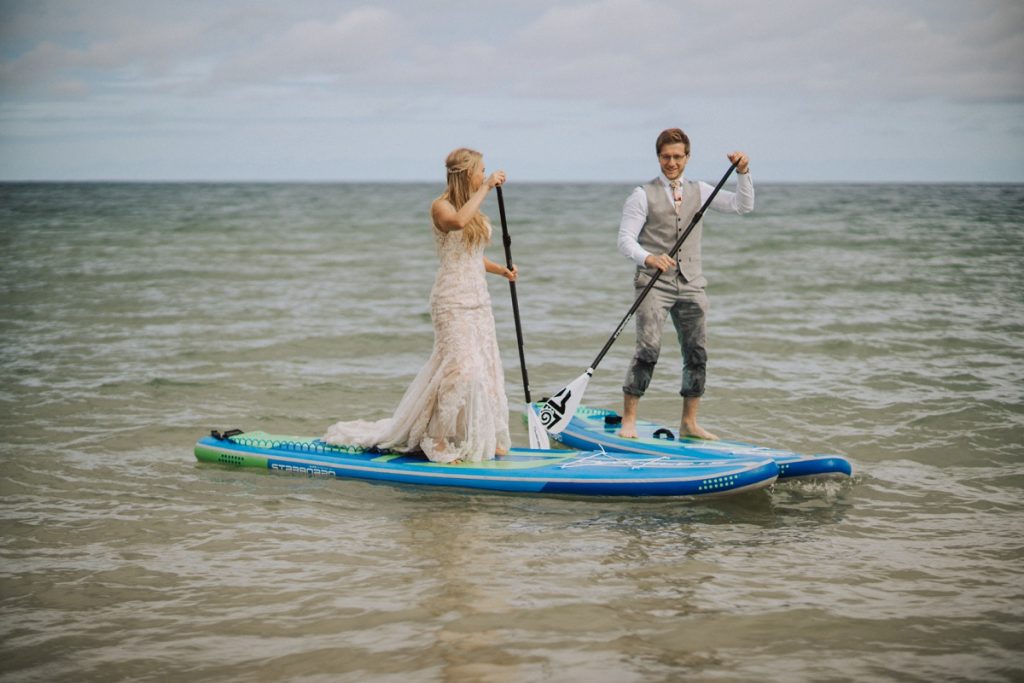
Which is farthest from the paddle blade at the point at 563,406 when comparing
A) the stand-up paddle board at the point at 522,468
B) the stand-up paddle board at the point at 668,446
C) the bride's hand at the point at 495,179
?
the bride's hand at the point at 495,179

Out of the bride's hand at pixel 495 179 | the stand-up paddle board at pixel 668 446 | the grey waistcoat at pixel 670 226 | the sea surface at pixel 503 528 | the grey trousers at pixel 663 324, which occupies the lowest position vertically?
the sea surface at pixel 503 528

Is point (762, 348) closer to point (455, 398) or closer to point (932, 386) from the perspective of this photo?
point (932, 386)

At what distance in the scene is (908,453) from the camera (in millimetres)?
7480

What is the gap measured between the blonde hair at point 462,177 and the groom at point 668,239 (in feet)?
3.94

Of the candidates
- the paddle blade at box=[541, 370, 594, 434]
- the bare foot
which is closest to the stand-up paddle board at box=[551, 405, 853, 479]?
the bare foot

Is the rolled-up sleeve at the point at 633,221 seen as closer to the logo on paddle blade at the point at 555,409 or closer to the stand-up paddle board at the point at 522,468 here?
the logo on paddle blade at the point at 555,409

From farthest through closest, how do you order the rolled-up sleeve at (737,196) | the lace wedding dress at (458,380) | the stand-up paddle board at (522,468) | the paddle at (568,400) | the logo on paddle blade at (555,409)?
the logo on paddle blade at (555,409), the paddle at (568,400), the rolled-up sleeve at (737,196), the lace wedding dress at (458,380), the stand-up paddle board at (522,468)

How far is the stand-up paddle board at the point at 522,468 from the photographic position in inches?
240

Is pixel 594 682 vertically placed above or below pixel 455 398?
below

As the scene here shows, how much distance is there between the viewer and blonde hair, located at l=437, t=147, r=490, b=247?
6.26 meters

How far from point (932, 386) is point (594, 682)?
23.8ft

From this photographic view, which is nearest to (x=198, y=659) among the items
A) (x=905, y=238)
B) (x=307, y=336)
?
(x=307, y=336)

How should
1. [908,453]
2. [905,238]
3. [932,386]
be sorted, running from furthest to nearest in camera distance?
1. [905,238]
2. [932,386]
3. [908,453]

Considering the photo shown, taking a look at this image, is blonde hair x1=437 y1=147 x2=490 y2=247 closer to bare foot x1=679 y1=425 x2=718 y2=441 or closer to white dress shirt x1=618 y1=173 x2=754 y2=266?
white dress shirt x1=618 y1=173 x2=754 y2=266
